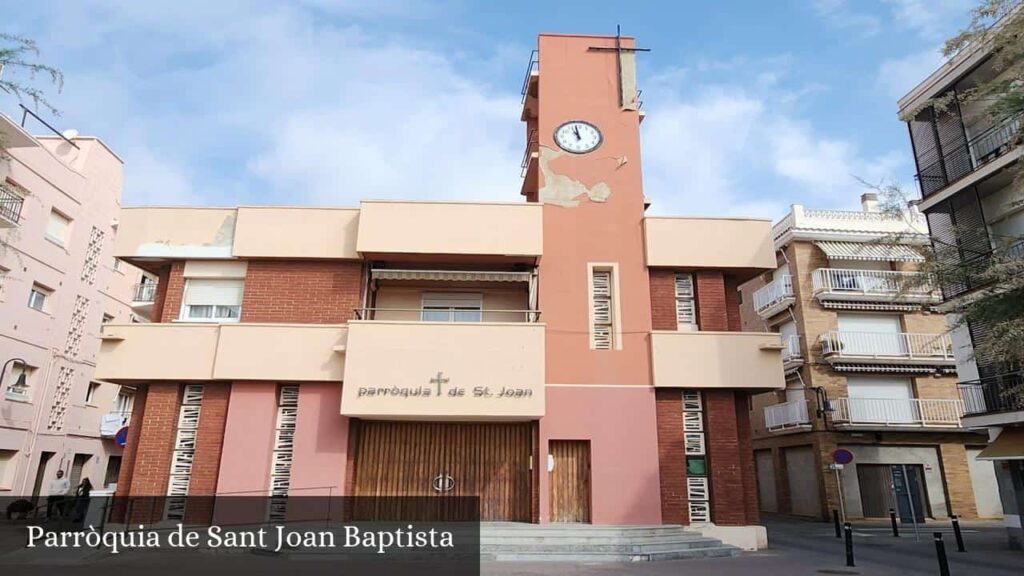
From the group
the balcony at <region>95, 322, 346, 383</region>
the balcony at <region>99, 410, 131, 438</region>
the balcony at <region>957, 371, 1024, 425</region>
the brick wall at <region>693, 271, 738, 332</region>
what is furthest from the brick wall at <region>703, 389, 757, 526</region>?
the balcony at <region>99, 410, 131, 438</region>

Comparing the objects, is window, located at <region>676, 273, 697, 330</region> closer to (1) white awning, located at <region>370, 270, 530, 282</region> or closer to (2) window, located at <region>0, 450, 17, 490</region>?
(1) white awning, located at <region>370, 270, 530, 282</region>

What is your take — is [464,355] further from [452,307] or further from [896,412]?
[896,412]

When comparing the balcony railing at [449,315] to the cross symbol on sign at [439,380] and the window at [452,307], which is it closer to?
the window at [452,307]

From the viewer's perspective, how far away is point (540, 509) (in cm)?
1520

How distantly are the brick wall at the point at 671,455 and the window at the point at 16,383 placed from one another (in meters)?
22.9

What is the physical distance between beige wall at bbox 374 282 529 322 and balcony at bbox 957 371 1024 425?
11.6 meters

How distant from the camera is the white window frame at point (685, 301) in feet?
55.9

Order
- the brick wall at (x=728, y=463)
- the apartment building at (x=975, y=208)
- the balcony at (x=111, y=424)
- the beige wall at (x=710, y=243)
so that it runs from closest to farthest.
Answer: the apartment building at (x=975, y=208), the brick wall at (x=728, y=463), the beige wall at (x=710, y=243), the balcony at (x=111, y=424)

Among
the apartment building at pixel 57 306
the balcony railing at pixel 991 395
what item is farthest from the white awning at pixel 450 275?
the balcony railing at pixel 991 395

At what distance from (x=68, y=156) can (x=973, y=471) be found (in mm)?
38459

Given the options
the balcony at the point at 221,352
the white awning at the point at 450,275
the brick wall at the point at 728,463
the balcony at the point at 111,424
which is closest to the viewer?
the brick wall at the point at 728,463

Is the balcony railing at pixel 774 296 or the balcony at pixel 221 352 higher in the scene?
the balcony railing at pixel 774 296

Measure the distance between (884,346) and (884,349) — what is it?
0.12m

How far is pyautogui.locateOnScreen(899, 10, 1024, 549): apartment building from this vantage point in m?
15.2
